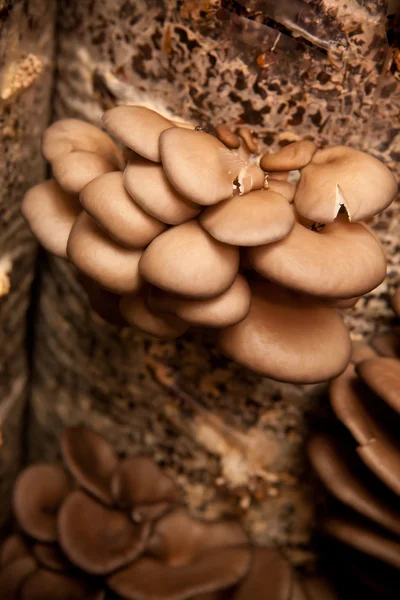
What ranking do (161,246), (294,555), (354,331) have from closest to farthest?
1. (161,246)
2. (354,331)
3. (294,555)

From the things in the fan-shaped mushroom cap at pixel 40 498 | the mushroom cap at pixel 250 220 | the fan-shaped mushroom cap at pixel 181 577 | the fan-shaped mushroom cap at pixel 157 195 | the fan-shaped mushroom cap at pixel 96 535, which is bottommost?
the fan-shaped mushroom cap at pixel 40 498

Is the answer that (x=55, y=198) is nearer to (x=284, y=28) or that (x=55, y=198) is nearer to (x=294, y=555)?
(x=284, y=28)

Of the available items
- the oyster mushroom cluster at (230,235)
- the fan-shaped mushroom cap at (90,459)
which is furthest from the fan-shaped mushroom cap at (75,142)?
the fan-shaped mushroom cap at (90,459)

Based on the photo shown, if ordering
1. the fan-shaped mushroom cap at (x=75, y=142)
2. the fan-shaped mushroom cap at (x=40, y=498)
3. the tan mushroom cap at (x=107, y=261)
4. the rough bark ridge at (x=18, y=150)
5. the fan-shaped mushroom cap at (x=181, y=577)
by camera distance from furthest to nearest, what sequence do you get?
the fan-shaped mushroom cap at (x=40, y=498), the fan-shaped mushroom cap at (x=181, y=577), the rough bark ridge at (x=18, y=150), the fan-shaped mushroom cap at (x=75, y=142), the tan mushroom cap at (x=107, y=261)

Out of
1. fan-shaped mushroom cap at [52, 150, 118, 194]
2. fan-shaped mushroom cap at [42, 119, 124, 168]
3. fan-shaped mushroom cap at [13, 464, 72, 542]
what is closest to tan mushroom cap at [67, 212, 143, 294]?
fan-shaped mushroom cap at [52, 150, 118, 194]

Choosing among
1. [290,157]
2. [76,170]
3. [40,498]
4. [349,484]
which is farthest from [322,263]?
[40,498]

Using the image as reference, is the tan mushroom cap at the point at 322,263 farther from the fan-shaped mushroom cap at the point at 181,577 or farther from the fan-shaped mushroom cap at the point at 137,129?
the fan-shaped mushroom cap at the point at 181,577

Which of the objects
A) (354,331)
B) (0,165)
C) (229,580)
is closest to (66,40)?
(0,165)
